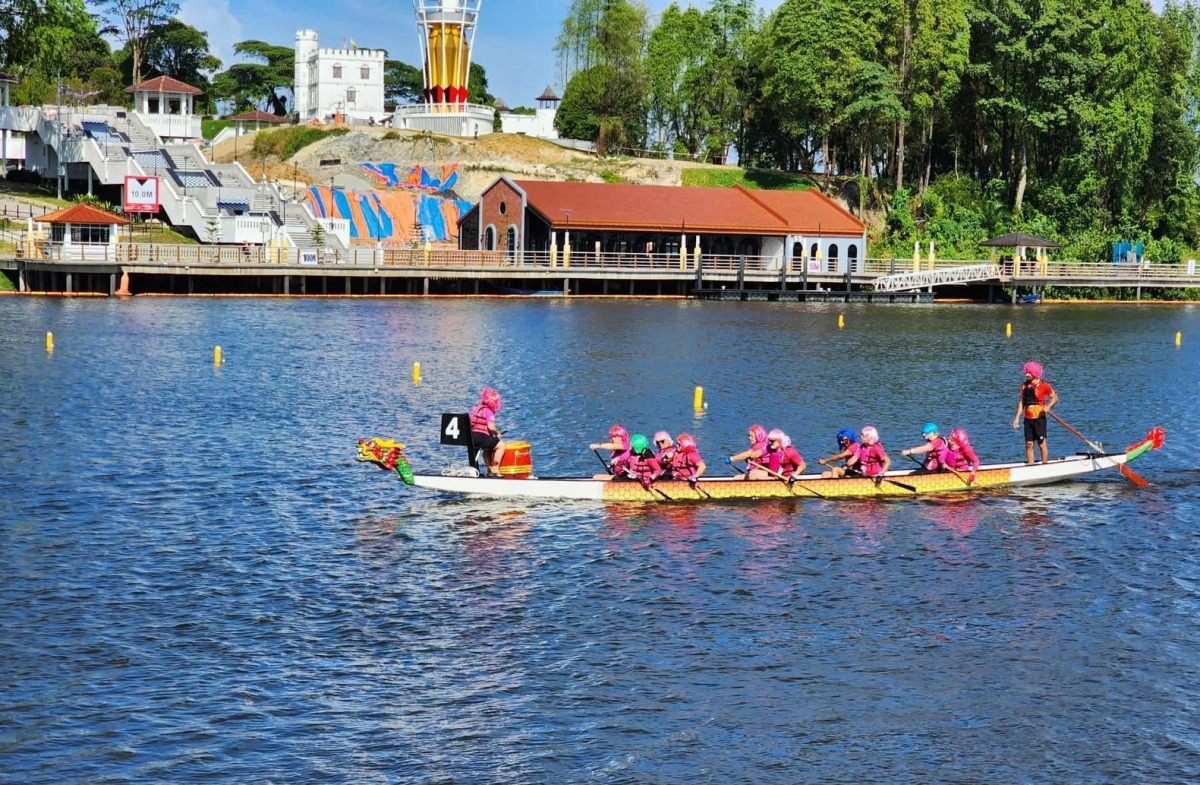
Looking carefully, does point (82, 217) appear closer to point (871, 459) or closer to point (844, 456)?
point (844, 456)

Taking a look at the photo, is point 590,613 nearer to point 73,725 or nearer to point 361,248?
point 73,725

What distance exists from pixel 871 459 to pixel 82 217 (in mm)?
61533

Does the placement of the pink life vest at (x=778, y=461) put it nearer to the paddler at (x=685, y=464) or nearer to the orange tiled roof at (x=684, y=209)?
the paddler at (x=685, y=464)

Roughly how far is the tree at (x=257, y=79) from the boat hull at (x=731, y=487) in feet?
464

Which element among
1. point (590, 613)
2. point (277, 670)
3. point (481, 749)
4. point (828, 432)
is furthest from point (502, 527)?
point (828, 432)

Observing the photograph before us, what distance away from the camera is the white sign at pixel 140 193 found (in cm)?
9381

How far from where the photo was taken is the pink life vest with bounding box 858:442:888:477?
32562 mm

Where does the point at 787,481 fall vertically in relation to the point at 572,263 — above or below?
below

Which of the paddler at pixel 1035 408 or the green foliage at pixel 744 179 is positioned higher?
the green foliage at pixel 744 179

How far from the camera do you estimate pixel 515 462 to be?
31328mm

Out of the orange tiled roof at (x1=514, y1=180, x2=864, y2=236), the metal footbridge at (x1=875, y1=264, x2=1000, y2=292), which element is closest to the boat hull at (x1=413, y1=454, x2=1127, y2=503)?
the orange tiled roof at (x1=514, y1=180, x2=864, y2=236)

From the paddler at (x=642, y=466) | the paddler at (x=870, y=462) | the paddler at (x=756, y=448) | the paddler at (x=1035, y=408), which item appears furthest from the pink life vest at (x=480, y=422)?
the paddler at (x=1035, y=408)

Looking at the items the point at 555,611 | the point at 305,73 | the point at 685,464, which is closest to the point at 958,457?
the point at 685,464

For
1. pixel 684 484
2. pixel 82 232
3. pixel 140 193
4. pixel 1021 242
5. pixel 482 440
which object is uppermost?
pixel 140 193
